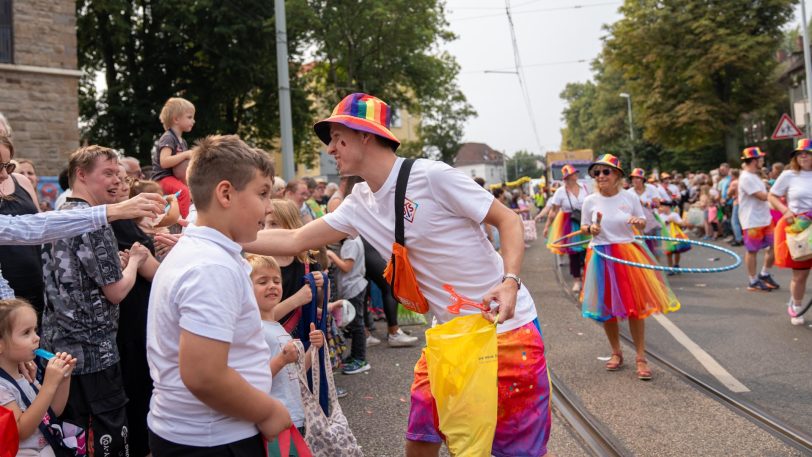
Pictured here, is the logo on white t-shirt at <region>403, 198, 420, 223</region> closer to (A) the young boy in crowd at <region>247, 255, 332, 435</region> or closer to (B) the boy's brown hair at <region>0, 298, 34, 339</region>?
(A) the young boy in crowd at <region>247, 255, 332, 435</region>

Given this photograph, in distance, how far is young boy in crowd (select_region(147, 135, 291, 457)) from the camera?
2.06 m

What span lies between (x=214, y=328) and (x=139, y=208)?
1.03m

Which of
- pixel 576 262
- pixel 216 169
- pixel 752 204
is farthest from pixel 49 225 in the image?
pixel 752 204

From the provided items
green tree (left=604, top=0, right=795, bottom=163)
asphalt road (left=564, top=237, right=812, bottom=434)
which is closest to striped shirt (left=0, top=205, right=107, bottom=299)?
asphalt road (left=564, top=237, right=812, bottom=434)

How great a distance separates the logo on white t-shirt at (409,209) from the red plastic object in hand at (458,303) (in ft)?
1.11

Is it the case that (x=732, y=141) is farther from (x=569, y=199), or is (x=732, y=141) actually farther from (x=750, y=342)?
(x=750, y=342)

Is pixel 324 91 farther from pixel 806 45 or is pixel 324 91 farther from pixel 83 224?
pixel 83 224

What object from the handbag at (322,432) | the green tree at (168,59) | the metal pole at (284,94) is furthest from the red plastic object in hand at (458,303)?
the green tree at (168,59)

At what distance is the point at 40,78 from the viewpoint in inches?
817

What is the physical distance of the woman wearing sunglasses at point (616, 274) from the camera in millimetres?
6664

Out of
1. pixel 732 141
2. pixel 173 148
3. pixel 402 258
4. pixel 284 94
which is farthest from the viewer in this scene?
pixel 732 141

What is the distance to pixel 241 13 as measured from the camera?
26312 mm

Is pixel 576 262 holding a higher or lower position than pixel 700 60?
lower

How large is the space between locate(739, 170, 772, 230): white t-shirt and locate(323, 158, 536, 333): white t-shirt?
912 centimetres
